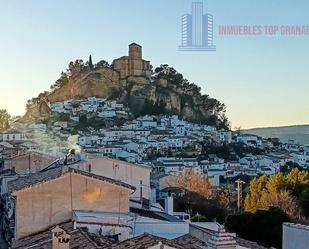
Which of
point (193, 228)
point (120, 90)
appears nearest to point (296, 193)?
point (193, 228)

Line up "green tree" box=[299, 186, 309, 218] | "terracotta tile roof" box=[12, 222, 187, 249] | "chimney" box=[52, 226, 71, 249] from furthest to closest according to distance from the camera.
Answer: "green tree" box=[299, 186, 309, 218]
"terracotta tile roof" box=[12, 222, 187, 249]
"chimney" box=[52, 226, 71, 249]

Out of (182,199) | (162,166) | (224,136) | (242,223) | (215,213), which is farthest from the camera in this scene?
(224,136)

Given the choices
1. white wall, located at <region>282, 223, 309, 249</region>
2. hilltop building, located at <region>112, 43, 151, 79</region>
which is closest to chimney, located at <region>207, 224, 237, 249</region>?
white wall, located at <region>282, 223, 309, 249</region>

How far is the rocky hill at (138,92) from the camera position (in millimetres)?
133250

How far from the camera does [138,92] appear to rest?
133875mm

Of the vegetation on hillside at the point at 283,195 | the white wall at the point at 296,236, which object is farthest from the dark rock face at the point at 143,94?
the white wall at the point at 296,236

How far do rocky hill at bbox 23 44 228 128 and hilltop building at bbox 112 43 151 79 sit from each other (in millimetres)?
334

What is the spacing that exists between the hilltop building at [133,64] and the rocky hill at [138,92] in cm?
33

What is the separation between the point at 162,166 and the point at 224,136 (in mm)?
48039

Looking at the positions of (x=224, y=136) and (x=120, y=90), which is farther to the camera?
(x=120, y=90)

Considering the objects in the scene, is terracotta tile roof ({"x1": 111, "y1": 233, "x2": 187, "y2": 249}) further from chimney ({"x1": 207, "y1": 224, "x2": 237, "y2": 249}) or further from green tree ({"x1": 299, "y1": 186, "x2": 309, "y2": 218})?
green tree ({"x1": 299, "y1": 186, "x2": 309, "y2": 218})

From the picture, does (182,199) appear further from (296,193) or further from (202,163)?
(202,163)

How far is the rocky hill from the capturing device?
133 meters

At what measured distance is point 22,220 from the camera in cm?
1611
